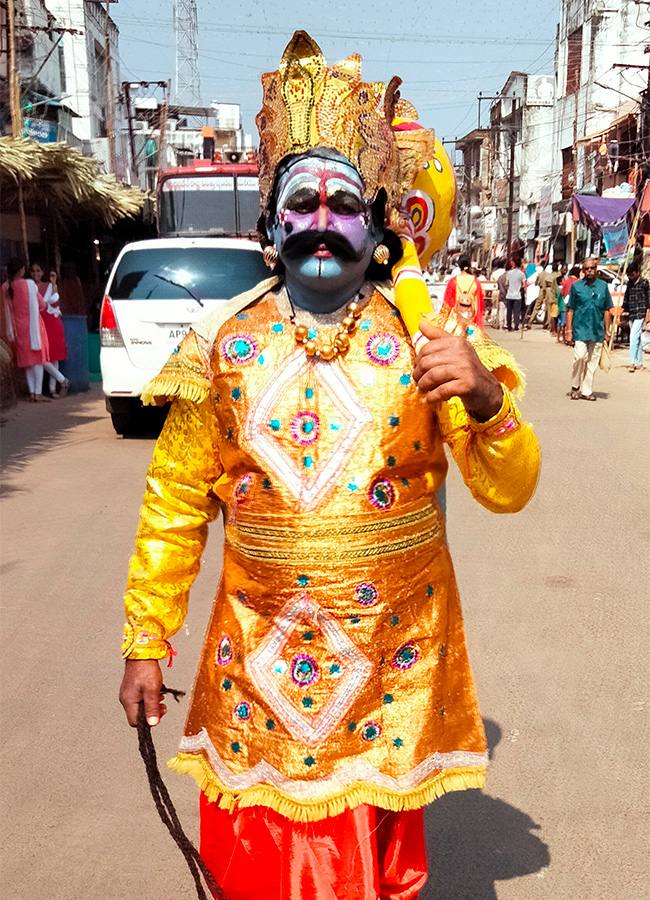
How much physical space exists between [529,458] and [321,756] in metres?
0.77

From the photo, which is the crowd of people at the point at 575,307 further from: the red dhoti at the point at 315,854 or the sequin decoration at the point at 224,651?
the red dhoti at the point at 315,854

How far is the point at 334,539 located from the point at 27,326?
1184 centimetres

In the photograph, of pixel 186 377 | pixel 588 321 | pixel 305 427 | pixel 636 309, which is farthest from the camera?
pixel 636 309

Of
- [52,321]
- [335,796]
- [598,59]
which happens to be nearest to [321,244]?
[335,796]

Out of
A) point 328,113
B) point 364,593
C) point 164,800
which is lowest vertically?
point 164,800

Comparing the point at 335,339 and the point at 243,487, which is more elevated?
the point at 335,339

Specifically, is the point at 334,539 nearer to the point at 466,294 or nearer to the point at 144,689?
the point at 144,689

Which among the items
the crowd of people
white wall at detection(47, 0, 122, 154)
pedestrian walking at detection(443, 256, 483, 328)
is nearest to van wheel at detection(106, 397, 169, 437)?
the crowd of people

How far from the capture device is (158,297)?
9.73 meters

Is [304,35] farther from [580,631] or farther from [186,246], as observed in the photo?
[186,246]

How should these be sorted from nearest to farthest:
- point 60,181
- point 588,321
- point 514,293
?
point 588,321 → point 60,181 → point 514,293

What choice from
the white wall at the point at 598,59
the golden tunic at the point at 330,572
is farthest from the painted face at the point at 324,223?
the white wall at the point at 598,59

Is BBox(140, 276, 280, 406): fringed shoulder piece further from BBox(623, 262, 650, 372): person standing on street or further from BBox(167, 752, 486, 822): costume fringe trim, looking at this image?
BBox(623, 262, 650, 372): person standing on street

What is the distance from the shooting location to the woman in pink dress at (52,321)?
13.6 metres
